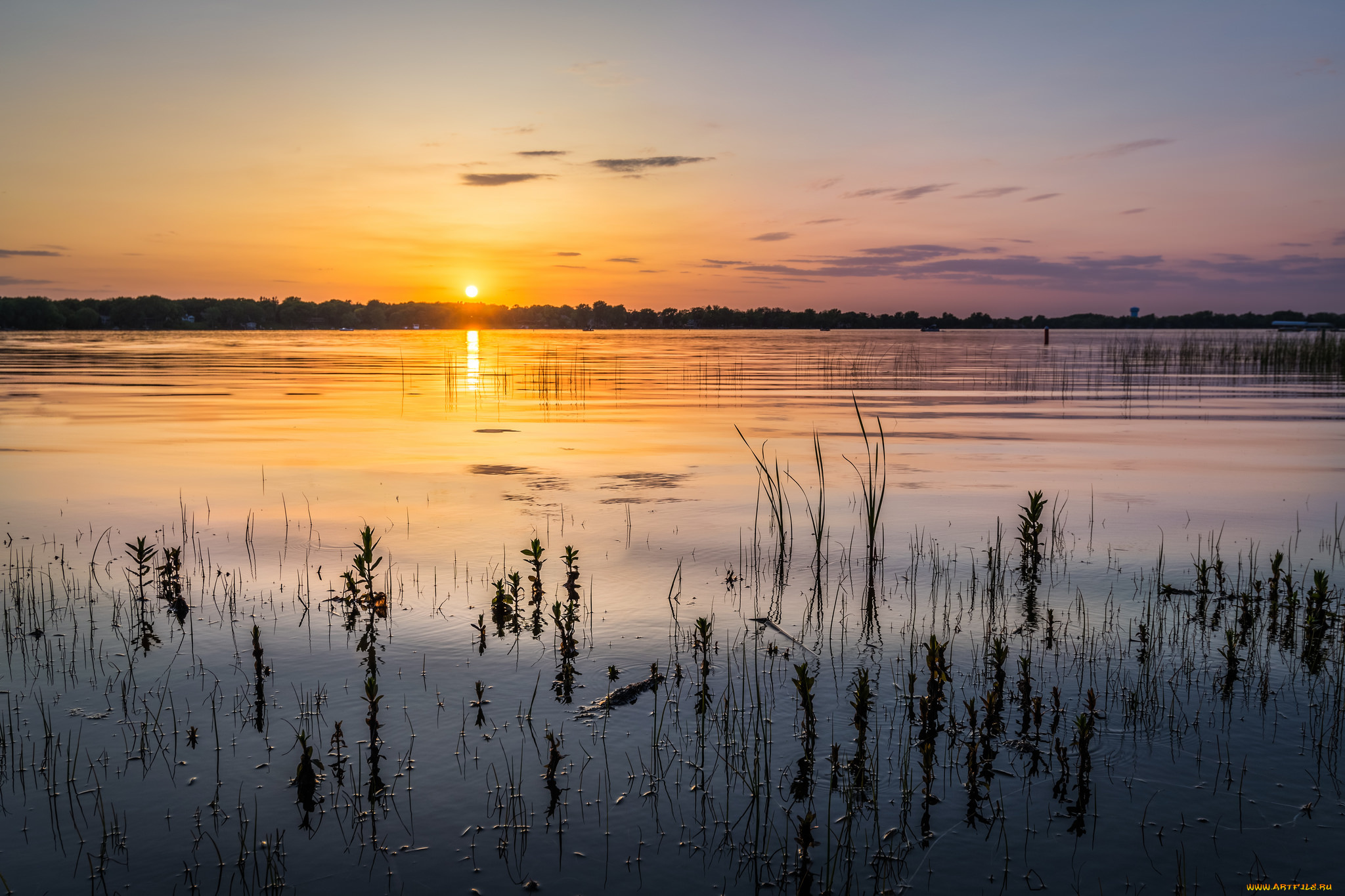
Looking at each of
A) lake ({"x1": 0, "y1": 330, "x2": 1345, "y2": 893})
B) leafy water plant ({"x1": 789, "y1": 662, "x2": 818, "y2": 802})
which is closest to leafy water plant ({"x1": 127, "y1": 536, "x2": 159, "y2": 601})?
lake ({"x1": 0, "y1": 330, "x2": 1345, "y2": 893})

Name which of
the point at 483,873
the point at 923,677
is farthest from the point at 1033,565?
the point at 483,873

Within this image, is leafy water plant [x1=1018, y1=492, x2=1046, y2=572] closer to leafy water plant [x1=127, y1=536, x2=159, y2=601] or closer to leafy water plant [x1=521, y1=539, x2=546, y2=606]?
leafy water plant [x1=521, y1=539, x2=546, y2=606]

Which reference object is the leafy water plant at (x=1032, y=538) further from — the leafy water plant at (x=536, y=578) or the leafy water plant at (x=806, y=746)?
the leafy water plant at (x=536, y=578)

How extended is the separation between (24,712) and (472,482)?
9758 mm

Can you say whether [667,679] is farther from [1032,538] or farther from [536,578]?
[1032,538]

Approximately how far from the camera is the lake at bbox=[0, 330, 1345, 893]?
4641mm

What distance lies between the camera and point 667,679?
22.0 feet

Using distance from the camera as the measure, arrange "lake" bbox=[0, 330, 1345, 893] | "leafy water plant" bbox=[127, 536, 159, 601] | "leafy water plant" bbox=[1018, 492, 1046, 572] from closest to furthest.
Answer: "lake" bbox=[0, 330, 1345, 893] → "leafy water plant" bbox=[127, 536, 159, 601] → "leafy water plant" bbox=[1018, 492, 1046, 572]

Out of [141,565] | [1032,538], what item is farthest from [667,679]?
[141,565]

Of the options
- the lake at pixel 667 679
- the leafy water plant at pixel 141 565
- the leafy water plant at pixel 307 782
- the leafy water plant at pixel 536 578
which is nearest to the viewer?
the lake at pixel 667 679

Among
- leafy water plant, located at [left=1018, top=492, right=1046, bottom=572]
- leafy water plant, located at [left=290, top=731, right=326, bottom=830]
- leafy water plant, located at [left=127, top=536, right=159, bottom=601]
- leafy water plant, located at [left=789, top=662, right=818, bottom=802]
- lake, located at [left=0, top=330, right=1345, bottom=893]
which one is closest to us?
lake, located at [left=0, top=330, right=1345, bottom=893]

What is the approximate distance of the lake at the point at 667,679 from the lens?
464cm

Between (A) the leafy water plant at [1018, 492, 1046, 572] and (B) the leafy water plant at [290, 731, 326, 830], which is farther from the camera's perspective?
(A) the leafy water plant at [1018, 492, 1046, 572]

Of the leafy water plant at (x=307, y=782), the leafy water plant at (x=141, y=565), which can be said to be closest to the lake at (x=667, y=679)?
the leafy water plant at (x=307, y=782)
